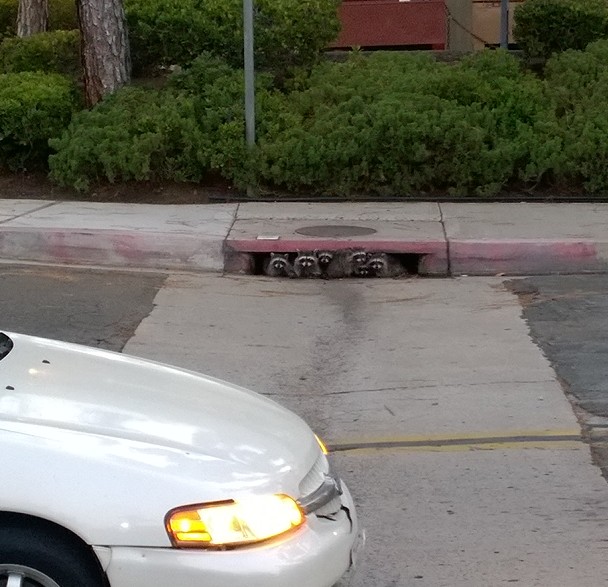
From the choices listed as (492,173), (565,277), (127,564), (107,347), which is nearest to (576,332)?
(565,277)

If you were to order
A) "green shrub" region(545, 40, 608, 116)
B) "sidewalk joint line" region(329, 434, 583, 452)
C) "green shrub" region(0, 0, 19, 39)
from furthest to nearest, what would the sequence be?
"green shrub" region(0, 0, 19, 39) < "green shrub" region(545, 40, 608, 116) < "sidewalk joint line" region(329, 434, 583, 452)

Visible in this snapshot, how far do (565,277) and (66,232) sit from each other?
4477mm

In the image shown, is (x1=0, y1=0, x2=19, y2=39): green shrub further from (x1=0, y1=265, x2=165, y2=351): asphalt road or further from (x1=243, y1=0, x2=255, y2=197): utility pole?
(x1=0, y1=265, x2=165, y2=351): asphalt road

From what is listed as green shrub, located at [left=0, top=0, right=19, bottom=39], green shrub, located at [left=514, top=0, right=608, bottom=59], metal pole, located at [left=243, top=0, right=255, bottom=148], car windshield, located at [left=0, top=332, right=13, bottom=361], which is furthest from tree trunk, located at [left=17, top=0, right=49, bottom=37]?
car windshield, located at [left=0, top=332, right=13, bottom=361]

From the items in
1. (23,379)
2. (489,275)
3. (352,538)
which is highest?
(23,379)

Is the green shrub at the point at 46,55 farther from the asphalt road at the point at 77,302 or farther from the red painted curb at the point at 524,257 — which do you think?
the red painted curb at the point at 524,257

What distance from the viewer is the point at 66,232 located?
10203 millimetres

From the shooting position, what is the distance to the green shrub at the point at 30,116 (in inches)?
492

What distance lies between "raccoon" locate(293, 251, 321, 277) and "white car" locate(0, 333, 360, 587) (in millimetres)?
6027

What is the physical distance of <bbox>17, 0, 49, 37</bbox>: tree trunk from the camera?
15531 mm

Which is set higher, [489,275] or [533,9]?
[533,9]

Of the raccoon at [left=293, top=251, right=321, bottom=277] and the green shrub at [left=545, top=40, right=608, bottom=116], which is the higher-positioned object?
the green shrub at [left=545, top=40, right=608, bottom=116]

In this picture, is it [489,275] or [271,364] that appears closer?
[271,364]

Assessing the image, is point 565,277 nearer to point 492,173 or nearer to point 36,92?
point 492,173
